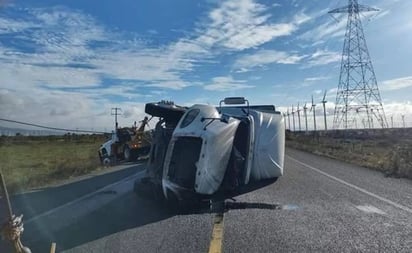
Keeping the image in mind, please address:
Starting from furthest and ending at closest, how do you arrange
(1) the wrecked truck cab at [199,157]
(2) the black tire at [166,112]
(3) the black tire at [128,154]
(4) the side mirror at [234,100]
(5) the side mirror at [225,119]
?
(3) the black tire at [128,154], (4) the side mirror at [234,100], (2) the black tire at [166,112], (5) the side mirror at [225,119], (1) the wrecked truck cab at [199,157]

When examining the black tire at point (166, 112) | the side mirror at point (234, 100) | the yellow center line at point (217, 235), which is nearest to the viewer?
the yellow center line at point (217, 235)

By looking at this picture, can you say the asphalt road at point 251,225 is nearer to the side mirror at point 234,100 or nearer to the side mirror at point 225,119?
the side mirror at point 225,119

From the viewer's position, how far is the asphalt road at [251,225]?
5598 millimetres

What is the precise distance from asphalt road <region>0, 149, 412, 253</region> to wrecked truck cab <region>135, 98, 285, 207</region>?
506mm

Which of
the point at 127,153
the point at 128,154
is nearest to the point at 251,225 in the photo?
the point at 128,154

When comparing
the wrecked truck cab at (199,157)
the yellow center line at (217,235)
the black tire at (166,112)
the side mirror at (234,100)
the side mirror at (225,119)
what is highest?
the side mirror at (234,100)

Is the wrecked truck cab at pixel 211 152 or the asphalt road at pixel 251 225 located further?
the wrecked truck cab at pixel 211 152

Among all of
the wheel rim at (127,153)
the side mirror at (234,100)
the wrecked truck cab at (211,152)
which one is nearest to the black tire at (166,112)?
the wrecked truck cab at (211,152)

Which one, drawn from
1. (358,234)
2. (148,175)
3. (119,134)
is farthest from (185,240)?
(119,134)

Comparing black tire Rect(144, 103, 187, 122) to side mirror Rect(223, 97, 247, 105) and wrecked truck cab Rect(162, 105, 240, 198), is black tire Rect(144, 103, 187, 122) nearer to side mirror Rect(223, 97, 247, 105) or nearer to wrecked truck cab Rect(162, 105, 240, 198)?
side mirror Rect(223, 97, 247, 105)

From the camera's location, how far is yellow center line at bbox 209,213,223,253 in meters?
5.41

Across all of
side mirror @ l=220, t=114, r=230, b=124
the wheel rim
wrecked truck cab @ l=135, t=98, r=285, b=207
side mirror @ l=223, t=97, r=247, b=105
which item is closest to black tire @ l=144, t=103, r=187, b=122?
wrecked truck cab @ l=135, t=98, r=285, b=207

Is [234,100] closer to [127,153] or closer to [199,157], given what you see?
[199,157]

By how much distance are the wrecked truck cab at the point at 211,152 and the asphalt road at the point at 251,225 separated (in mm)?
506
